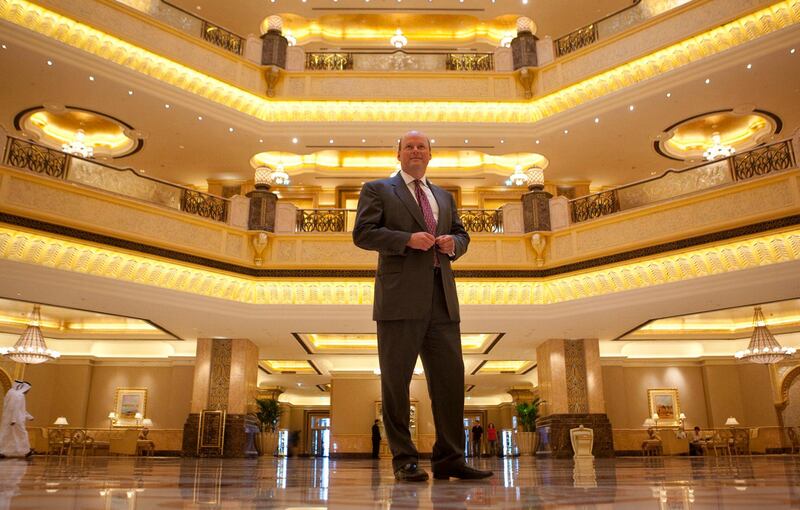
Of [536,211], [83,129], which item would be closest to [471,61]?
[536,211]

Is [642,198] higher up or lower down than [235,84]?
lower down

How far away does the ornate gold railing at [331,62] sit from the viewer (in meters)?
14.2

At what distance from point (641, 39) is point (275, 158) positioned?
8855 millimetres

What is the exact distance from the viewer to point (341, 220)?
43.5 ft

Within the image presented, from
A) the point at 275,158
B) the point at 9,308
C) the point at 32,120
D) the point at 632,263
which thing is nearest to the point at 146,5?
the point at 32,120

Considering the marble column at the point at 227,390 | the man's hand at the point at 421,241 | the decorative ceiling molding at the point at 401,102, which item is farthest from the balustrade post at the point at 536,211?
the man's hand at the point at 421,241

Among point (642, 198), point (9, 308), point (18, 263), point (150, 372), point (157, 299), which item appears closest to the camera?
point (18, 263)

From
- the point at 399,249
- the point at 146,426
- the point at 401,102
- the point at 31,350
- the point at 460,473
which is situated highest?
the point at 401,102

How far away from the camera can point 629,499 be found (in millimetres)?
1799

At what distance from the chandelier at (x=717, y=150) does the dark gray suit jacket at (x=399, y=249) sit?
43.9 ft

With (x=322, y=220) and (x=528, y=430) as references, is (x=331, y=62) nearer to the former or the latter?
(x=322, y=220)

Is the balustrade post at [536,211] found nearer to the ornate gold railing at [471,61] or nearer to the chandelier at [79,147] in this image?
the ornate gold railing at [471,61]

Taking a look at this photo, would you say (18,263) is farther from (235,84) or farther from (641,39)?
(641,39)

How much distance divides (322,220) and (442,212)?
10.3m
